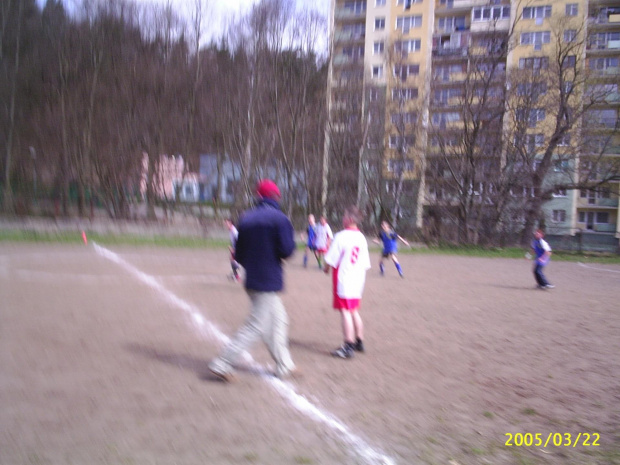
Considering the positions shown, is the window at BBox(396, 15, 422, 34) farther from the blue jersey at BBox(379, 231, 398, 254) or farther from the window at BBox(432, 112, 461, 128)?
the blue jersey at BBox(379, 231, 398, 254)

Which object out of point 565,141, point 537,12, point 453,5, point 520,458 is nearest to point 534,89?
point 565,141

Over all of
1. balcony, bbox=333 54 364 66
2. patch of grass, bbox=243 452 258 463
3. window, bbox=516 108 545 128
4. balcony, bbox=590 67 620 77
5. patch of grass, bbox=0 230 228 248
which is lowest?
patch of grass, bbox=0 230 228 248

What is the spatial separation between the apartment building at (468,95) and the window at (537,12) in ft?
0.29

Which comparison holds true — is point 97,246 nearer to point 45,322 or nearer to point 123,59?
point 45,322

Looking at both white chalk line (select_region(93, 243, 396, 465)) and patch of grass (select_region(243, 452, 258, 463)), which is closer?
patch of grass (select_region(243, 452, 258, 463))

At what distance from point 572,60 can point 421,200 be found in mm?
14039

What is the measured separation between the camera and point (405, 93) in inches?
1612

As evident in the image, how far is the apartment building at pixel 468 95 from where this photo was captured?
1346 inches

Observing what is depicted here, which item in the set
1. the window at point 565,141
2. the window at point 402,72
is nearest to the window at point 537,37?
the window at point 402,72

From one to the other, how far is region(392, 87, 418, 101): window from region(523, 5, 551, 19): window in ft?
59.1

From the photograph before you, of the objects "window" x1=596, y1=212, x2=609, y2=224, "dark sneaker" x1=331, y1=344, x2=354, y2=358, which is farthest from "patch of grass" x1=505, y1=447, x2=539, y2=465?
"window" x1=596, y1=212, x2=609, y2=224

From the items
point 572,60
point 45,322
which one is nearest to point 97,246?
point 45,322
